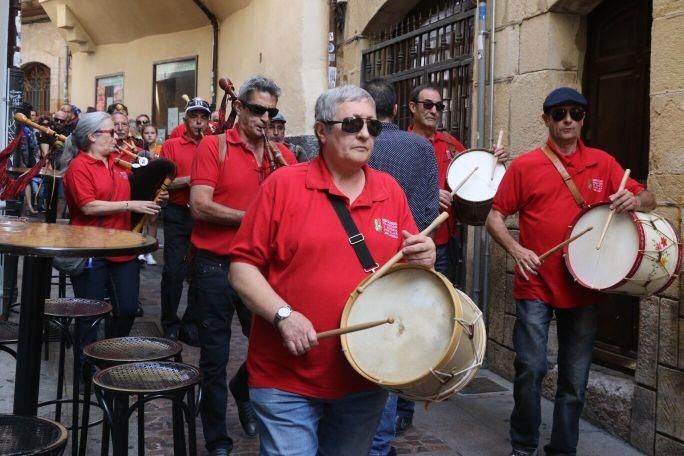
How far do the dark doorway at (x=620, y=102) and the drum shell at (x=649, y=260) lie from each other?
3.96 ft

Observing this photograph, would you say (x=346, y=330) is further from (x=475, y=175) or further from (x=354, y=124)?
(x=475, y=175)

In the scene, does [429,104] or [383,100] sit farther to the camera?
[429,104]

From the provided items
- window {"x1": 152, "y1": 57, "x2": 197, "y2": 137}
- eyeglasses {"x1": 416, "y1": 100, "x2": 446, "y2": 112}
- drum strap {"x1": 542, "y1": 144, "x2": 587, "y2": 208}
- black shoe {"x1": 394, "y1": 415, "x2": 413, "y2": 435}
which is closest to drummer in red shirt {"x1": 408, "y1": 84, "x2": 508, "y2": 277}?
eyeglasses {"x1": 416, "y1": 100, "x2": 446, "y2": 112}

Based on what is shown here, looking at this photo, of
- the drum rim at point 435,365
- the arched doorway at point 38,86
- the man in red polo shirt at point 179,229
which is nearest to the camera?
the drum rim at point 435,365

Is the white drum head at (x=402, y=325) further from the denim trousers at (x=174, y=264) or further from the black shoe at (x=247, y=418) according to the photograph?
the denim trousers at (x=174, y=264)

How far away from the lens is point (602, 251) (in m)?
4.07

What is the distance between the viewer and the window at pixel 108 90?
17719 mm

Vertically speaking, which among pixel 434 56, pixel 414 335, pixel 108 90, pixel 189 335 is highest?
pixel 108 90

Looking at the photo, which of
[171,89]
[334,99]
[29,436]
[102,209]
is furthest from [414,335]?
[171,89]

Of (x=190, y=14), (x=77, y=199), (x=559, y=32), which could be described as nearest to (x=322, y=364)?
(x=77, y=199)

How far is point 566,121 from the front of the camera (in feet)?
14.4

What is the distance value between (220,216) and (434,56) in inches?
154

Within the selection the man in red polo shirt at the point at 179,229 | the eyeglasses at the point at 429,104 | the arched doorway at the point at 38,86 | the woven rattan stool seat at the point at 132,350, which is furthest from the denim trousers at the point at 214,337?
the arched doorway at the point at 38,86

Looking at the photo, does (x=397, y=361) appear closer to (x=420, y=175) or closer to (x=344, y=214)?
(x=344, y=214)
